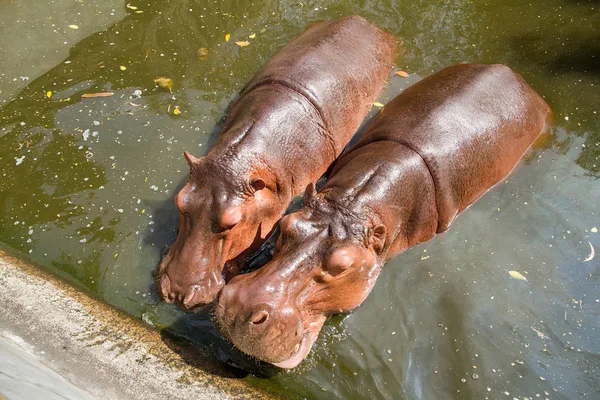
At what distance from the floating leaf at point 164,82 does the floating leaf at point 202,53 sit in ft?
1.72

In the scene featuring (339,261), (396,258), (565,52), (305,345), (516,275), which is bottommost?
(516,275)

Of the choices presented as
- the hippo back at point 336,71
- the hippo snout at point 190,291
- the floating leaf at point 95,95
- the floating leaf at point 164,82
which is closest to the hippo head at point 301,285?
the hippo snout at point 190,291

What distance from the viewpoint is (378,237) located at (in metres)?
3.90

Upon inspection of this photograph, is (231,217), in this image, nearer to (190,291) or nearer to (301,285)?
(190,291)

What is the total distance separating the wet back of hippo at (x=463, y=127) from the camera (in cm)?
453

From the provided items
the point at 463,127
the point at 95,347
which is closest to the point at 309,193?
the point at 463,127

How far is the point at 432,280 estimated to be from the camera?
4480 millimetres

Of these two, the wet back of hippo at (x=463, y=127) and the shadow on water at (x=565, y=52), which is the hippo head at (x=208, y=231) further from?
the shadow on water at (x=565, y=52)

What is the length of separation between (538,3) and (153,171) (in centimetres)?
544

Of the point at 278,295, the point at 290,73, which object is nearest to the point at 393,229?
the point at 278,295

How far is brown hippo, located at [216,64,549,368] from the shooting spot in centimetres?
337

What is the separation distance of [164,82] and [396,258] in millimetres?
3408

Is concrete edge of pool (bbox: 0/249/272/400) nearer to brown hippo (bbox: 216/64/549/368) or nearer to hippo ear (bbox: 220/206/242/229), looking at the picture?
brown hippo (bbox: 216/64/549/368)

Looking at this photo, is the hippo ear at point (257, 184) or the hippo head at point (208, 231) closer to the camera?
the hippo head at point (208, 231)
